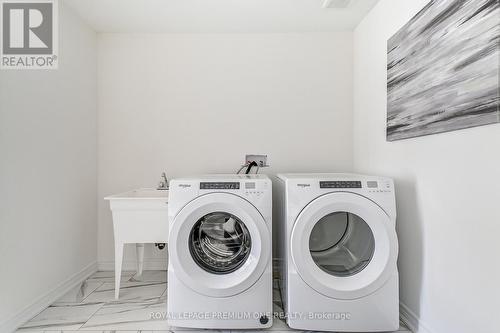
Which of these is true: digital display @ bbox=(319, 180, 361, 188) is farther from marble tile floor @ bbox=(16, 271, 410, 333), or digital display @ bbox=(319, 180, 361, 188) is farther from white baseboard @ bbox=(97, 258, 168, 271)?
white baseboard @ bbox=(97, 258, 168, 271)

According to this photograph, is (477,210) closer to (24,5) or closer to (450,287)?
(450,287)

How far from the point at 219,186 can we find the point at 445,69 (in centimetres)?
125

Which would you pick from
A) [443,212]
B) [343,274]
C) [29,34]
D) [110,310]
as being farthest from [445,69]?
[29,34]

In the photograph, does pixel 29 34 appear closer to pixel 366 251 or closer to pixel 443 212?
pixel 366 251

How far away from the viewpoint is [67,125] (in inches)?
87.2

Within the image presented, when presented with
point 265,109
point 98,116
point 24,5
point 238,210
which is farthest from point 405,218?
point 24,5

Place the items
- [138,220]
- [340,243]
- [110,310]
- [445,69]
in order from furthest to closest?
[138,220]
[110,310]
[340,243]
[445,69]

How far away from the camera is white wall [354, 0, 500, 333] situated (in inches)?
47.8

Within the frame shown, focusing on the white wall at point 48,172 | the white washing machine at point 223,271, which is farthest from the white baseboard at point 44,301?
the white washing machine at point 223,271

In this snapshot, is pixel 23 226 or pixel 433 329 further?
pixel 23 226

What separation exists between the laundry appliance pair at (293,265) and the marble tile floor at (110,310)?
6.4 inches

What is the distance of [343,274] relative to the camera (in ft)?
5.58

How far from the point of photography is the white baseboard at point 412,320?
1.64m

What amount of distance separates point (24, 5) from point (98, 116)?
0.94 metres
